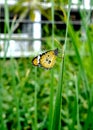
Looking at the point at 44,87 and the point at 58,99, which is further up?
the point at 58,99

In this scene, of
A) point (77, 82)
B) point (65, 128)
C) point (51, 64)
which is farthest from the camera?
point (65, 128)

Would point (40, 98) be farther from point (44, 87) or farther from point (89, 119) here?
point (89, 119)

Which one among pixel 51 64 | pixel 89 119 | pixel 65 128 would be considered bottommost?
A: pixel 65 128

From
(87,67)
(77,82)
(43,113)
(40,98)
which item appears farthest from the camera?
Answer: (87,67)

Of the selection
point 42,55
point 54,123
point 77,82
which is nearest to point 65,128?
point 77,82

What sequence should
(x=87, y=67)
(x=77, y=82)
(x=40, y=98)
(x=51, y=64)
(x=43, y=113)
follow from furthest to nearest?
(x=87, y=67)
(x=40, y=98)
(x=43, y=113)
(x=77, y=82)
(x=51, y=64)

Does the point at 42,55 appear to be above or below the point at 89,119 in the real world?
above

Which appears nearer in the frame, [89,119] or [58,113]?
[58,113]

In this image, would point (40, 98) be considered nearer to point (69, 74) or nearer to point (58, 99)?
point (69, 74)

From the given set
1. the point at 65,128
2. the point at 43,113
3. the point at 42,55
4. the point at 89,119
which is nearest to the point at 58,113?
the point at 42,55
